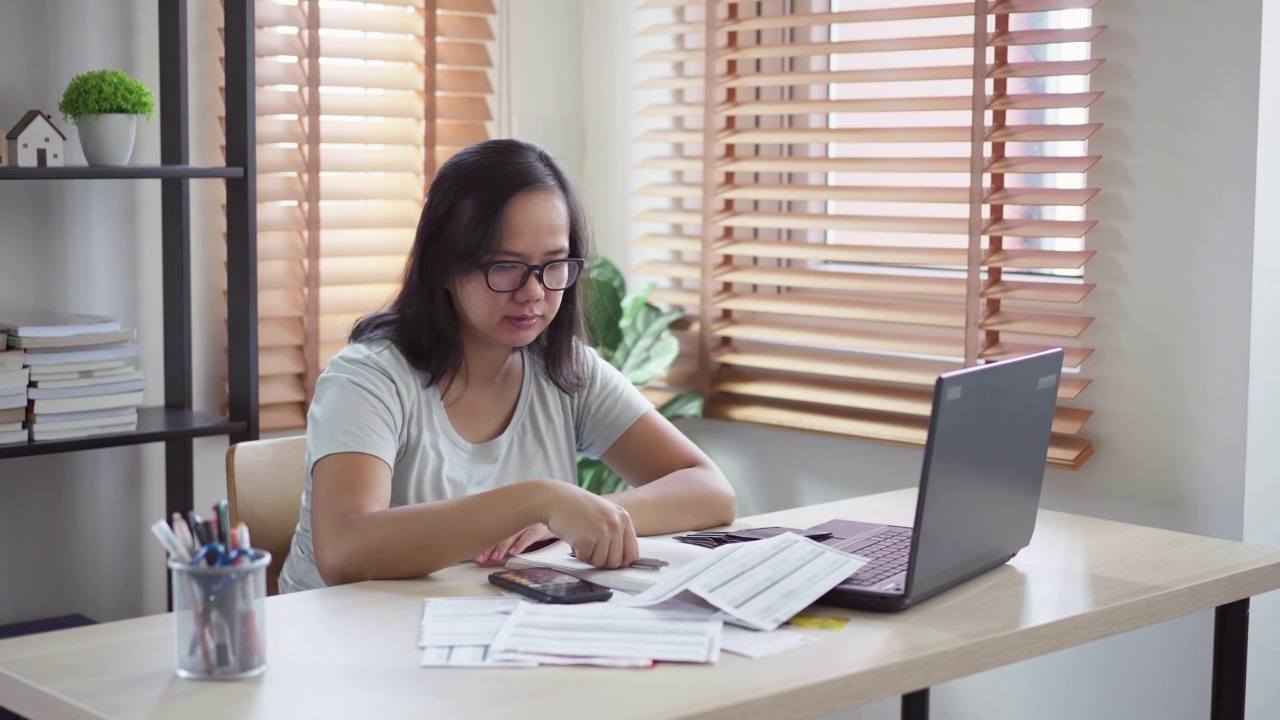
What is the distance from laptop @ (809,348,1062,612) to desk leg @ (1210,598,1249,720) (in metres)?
0.29

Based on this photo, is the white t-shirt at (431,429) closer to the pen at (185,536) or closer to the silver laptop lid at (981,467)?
the pen at (185,536)

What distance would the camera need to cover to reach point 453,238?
1.94 meters

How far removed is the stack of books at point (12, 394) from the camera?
7.55ft

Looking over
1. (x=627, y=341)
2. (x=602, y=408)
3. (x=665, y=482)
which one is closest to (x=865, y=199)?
(x=627, y=341)

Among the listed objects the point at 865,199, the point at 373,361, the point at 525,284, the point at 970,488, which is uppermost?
the point at 865,199

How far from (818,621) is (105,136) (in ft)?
5.20

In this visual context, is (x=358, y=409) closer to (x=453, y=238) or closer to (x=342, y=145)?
(x=453, y=238)

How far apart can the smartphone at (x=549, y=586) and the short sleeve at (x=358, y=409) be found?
0.28 m

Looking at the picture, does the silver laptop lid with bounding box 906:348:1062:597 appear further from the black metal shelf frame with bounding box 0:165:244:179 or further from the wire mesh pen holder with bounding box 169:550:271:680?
the black metal shelf frame with bounding box 0:165:244:179

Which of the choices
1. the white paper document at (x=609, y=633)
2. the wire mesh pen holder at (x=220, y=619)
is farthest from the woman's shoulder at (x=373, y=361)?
the wire mesh pen holder at (x=220, y=619)

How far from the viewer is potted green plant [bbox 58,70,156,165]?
239cm

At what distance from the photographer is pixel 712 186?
307 centimetres

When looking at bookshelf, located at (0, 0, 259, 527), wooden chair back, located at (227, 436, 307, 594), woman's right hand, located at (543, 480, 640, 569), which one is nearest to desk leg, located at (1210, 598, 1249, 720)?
woman's right hand, located at (543, 480, 640, 569)

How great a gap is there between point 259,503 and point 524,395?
44 centimetres
